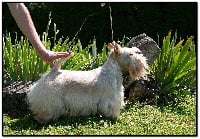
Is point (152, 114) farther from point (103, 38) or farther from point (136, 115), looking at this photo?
point (103, 38)

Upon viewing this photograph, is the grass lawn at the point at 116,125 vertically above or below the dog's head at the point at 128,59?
below

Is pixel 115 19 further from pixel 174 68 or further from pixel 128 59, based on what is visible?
pixel 128 59

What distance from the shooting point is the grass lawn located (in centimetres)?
607

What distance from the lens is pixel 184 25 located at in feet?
33.8

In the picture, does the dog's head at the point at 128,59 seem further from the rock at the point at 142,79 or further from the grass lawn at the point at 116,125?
the rock at the point at 142,79

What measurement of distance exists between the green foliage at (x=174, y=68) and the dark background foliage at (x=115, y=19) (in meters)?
1.40

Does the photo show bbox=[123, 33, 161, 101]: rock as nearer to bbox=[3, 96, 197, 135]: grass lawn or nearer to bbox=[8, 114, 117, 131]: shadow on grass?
bbox=[3, 96, 197, 135]: grass lawn

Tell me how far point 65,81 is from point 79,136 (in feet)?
2.09

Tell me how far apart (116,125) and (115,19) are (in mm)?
3912

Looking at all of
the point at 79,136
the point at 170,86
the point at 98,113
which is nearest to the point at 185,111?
the point at 170,86

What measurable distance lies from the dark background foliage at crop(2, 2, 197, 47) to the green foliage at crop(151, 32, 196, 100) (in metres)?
1.40

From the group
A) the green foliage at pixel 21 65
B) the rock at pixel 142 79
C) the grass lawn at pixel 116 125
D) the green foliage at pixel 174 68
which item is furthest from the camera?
the green foliage at pixel 174 68

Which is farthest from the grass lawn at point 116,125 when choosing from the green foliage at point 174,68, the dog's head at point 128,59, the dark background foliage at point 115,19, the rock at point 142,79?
the dark background foliage at point 115,19

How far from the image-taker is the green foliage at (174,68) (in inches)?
312
